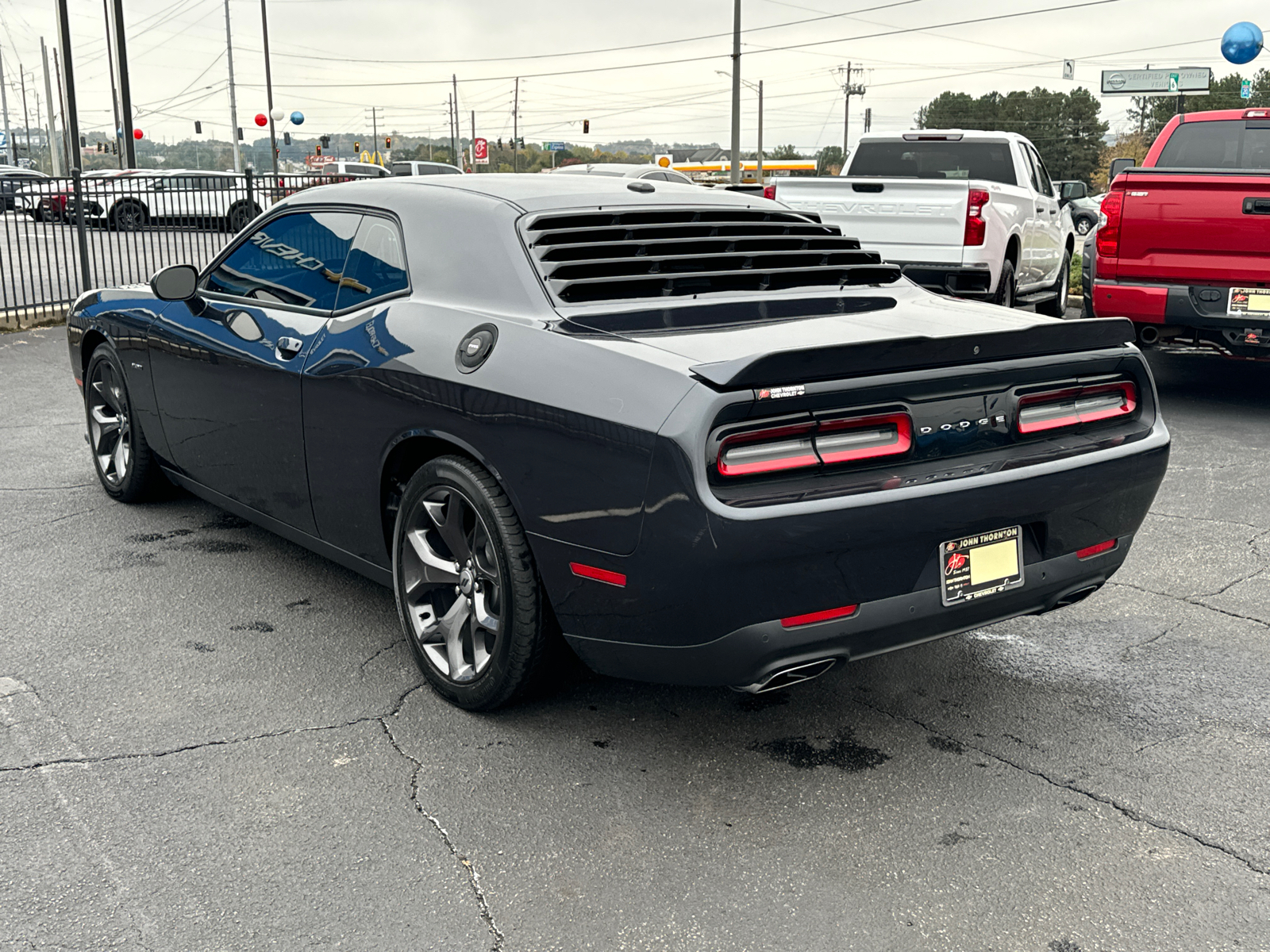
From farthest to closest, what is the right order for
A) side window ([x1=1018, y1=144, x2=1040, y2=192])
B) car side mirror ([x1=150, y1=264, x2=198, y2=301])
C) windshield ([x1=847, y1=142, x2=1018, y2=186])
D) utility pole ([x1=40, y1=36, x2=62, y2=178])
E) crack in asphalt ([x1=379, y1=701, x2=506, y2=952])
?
utility pole ([x1=40, y1=36, x2=62, y2=178])
side window ([x1=1018, y1=144, x2=1040, y2=192])
windshield ([x1=847, y1=142, x2=1018, y2=186])
car side mirror ([x1=150, y1=264, x2=198, y2=301])
crack in asphalt ([x1=379, y1=701, x2=506, y2=952])

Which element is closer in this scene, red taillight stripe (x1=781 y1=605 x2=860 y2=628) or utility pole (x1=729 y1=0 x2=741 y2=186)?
red taillight stripe (x1=781 y1=605 x2=860 y2=628)

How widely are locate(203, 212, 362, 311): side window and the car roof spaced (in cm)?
10

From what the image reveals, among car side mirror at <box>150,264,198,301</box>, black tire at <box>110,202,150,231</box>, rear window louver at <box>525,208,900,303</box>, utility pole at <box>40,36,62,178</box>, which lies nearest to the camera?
rear window louver at <box>525,208,900,303</box>

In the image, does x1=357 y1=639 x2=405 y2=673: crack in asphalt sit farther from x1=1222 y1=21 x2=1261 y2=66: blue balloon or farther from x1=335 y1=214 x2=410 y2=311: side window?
x1=1222 y1=21 x2=1261 y2=66: blue balloon

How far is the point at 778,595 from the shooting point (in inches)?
113

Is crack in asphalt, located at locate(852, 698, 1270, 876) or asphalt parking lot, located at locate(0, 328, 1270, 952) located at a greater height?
asphalt parking lot, located at locate(0, 328, 1270, 952)

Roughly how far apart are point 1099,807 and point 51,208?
14.3m

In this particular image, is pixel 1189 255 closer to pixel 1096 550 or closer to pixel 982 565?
pixel 1096 550

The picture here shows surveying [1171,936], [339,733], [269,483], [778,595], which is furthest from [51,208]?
[1171,936]

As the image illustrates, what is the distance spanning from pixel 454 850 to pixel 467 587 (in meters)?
0.88

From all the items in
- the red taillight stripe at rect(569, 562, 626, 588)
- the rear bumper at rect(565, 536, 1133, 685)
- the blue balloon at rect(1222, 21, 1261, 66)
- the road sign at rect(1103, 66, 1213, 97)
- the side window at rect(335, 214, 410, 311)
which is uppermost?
the road sign at rect(1103, 66, 1213, 97)

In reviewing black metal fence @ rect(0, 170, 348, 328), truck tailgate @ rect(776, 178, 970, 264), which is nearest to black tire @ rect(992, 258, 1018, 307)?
truck tailgate @ rect(776, 178, 970, 264)

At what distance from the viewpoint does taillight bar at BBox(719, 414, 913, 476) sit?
9.34 feet

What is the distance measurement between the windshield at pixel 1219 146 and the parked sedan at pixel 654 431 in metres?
6.04
